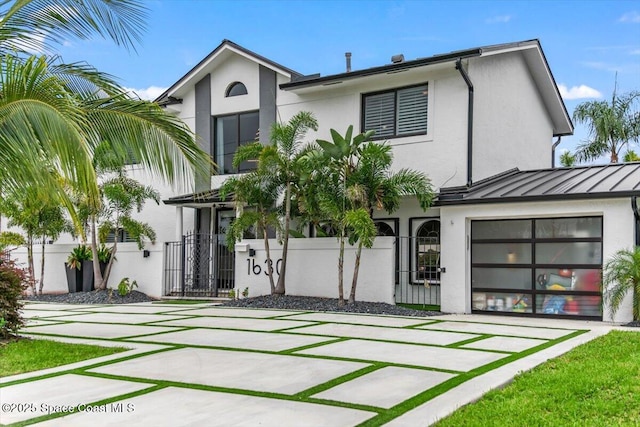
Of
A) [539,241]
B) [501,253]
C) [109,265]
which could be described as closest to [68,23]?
[501,253]

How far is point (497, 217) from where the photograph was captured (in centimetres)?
1478

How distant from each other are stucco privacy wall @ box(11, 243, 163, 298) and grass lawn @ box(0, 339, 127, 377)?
1013 centimetres

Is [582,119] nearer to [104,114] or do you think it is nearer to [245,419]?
[104,114]

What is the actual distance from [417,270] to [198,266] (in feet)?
23.4

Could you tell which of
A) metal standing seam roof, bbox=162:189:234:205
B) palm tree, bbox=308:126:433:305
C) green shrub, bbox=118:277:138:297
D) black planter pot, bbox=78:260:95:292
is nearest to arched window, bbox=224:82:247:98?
metal standing seam roof, bbox=162:189:234:205

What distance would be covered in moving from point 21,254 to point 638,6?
21852mm

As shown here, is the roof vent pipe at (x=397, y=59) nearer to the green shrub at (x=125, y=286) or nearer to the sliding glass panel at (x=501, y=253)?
the sliding glass panel at (x=501, y=253)

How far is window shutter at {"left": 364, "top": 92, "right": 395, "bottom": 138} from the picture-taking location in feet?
59.0

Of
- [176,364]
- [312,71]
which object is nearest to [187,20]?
[312,71]

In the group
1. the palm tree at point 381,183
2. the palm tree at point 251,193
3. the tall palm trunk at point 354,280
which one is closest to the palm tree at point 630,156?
the palm tree at point 381,183

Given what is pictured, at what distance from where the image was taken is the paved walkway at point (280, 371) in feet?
19.1

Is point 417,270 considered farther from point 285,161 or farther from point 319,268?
point 285,161

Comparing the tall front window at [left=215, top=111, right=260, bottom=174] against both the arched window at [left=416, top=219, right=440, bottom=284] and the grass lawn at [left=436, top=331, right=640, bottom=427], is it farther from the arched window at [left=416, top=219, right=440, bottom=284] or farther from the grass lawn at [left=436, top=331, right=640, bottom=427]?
the grass lawn at [left=436, top=331, right=640, bottom=427]

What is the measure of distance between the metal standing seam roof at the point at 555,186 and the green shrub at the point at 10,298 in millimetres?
9246
